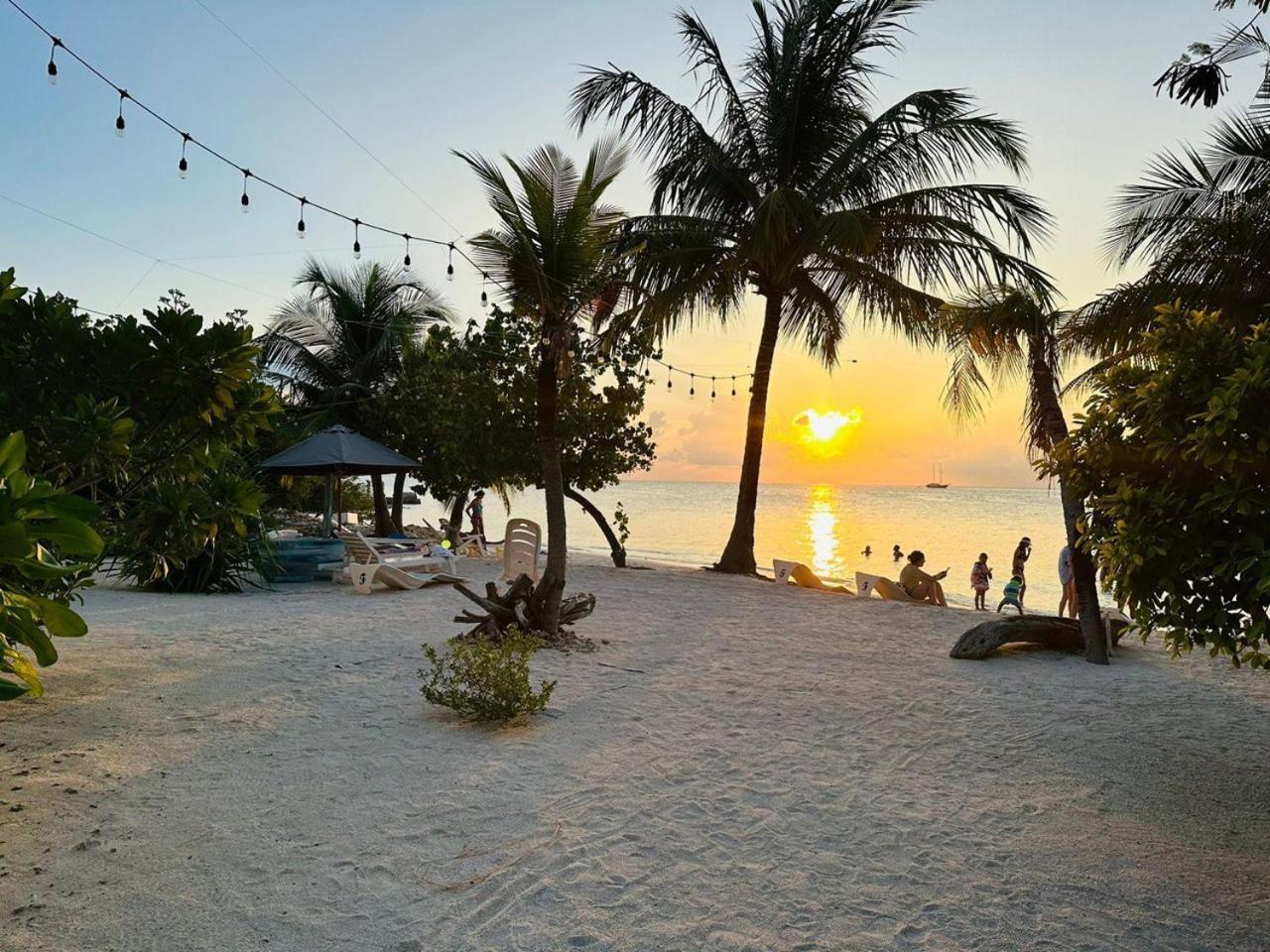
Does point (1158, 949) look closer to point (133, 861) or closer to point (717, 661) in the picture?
point (133, 861)

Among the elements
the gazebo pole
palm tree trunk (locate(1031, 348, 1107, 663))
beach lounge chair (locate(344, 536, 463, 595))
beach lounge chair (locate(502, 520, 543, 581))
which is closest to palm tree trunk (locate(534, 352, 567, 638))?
beach lounge chair (locate(344, 536, 463, 595))

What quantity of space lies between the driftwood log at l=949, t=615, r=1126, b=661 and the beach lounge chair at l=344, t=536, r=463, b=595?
21.1 ft

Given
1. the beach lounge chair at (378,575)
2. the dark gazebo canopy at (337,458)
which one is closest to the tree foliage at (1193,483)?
the beach lounge chair at (378,575)

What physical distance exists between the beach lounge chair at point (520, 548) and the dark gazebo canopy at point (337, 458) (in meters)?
2.71

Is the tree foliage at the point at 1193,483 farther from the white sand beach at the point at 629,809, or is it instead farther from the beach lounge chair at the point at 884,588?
the beach lounge chair at the point at 884,588

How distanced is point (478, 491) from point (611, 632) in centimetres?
1046

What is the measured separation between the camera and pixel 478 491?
714 inches

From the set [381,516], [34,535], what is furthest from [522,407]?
[34,535]

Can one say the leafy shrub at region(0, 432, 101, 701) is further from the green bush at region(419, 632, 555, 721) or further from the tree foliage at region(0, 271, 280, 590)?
the green bush at region(419, 632, 555, 721)

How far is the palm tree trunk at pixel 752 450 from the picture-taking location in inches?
535

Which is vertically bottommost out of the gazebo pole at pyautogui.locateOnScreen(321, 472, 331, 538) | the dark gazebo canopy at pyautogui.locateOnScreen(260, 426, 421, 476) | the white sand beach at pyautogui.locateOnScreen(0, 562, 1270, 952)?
the white sand beach at pyautogui.locateOnScreen(0, 562, 1270, 952)

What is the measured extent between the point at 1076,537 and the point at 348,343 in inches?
705

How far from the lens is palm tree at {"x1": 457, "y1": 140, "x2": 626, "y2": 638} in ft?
24.6

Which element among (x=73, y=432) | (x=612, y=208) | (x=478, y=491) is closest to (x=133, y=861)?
(x=73, y=432)
